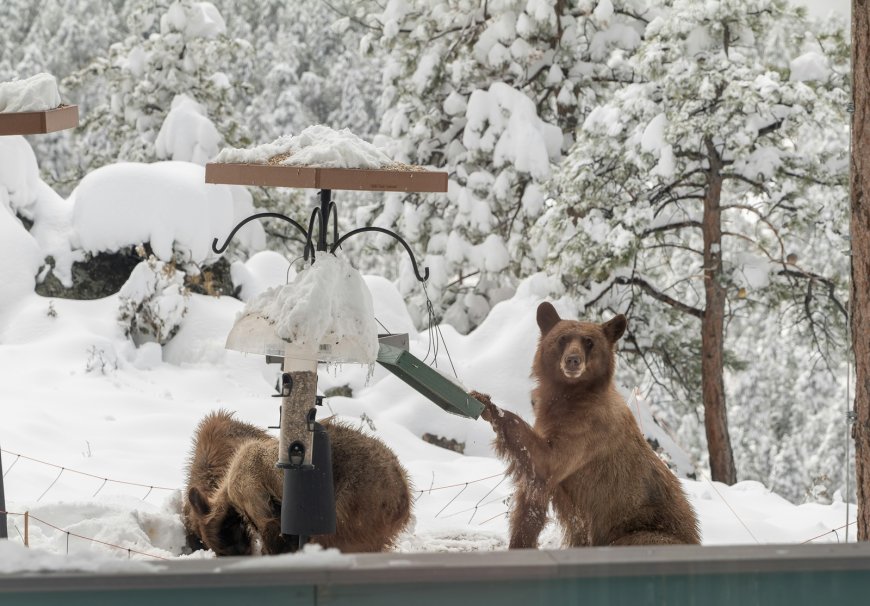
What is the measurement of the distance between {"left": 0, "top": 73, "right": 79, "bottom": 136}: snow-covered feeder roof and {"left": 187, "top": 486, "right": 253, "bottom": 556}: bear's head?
1548 mm

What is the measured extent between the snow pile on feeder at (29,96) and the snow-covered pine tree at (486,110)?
29.7ft

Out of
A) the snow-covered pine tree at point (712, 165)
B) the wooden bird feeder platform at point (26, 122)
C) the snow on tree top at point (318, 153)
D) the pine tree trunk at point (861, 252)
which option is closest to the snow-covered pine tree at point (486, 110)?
the snow-covered pine tree at point (712, 165)

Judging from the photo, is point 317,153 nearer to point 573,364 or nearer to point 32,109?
point 32,109

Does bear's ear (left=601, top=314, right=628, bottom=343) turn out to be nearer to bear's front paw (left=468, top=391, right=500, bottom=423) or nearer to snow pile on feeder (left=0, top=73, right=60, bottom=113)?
bear's front paw (left=468, top=391, right=500, bottom=423)

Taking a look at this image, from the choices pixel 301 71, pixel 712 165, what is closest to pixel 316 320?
pixel 712 165

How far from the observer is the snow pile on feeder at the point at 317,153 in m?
3.75

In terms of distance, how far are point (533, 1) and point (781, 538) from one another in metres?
7.70

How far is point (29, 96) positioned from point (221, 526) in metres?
1.79

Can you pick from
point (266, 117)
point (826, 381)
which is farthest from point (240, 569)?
point (266, 117)

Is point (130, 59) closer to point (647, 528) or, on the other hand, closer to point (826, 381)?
point (826, 381)

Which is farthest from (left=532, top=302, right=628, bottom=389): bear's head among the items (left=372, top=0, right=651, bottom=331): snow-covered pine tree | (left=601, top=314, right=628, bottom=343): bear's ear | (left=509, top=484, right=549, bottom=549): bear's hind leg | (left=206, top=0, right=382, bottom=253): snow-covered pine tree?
(left=206, top=0, right=382, bottom=253): snow-covered pine tree

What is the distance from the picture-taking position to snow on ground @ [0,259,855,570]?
→ 16.3 feet

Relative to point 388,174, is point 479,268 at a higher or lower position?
higher

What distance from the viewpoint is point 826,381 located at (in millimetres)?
16562
